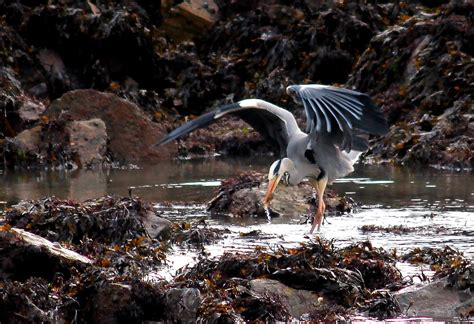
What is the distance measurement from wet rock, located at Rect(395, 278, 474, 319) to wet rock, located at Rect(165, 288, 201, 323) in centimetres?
125

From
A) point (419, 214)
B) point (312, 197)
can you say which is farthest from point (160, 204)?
point (419, 214)

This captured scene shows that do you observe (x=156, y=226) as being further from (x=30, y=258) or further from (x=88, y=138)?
(x=88, y=138)

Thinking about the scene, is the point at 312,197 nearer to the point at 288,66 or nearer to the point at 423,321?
the point at 423,321

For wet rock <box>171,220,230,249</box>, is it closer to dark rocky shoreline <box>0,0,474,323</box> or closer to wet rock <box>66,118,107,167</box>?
dark rocky shoreline <box>0,0,474,323</box>

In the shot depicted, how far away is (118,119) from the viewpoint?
18.0m

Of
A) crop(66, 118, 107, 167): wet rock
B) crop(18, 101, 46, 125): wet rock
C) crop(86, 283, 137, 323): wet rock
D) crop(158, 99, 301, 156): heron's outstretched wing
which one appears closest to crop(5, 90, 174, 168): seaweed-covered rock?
crop(66, 118, 107, 167): wet rock

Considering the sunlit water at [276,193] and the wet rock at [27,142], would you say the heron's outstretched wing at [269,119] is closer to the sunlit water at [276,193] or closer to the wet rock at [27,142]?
the sunlit water at [276,193]

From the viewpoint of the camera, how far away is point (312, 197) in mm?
11352

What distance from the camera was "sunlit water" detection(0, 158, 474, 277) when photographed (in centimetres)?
914

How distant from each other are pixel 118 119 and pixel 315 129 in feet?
29.5

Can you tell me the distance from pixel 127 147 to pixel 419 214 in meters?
8.10

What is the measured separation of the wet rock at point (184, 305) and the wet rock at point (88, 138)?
11.1 meters

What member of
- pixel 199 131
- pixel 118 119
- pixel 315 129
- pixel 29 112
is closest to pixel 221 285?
pixel 315 129

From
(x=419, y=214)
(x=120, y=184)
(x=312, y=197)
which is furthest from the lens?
(x=120, y=184)
